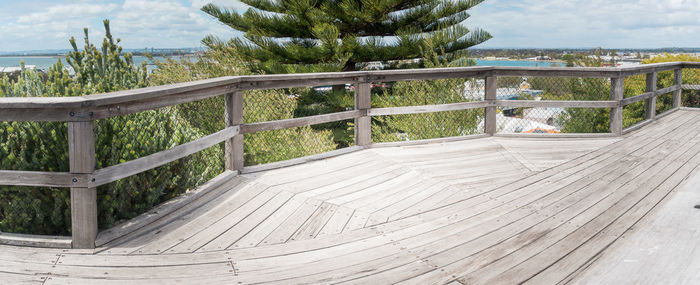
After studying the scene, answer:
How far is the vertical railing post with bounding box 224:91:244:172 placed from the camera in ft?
13.2

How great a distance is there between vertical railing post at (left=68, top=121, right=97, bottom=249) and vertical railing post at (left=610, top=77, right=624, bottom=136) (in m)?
5.33

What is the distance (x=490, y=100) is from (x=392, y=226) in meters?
3.11

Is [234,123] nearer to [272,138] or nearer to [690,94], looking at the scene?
[272,138]

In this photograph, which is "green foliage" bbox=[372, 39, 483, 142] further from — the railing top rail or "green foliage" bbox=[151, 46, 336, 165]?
the railing top rail

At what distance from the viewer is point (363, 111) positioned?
16.3 ft

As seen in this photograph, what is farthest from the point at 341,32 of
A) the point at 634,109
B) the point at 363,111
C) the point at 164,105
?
the point at 164,105

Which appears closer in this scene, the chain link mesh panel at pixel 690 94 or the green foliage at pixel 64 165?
the green foliage at pixel 64 165

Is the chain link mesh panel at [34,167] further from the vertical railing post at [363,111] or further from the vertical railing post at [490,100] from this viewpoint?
the vertical railing post at [490,100]

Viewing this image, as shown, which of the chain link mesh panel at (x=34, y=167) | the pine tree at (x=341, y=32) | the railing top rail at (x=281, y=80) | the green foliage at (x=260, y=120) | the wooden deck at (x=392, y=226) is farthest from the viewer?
the pine tree at (x=341, y=32)

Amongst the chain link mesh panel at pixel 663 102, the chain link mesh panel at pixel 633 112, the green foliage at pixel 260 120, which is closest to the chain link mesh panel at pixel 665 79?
the chain link mesh panel at pixel 663 102

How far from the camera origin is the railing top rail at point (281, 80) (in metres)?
2.61

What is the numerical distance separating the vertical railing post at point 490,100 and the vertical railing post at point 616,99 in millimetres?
1390

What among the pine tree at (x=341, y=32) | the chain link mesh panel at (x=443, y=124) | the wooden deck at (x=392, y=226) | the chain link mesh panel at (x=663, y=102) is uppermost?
the pine tree at (x=341, y=32)

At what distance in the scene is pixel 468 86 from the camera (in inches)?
335
